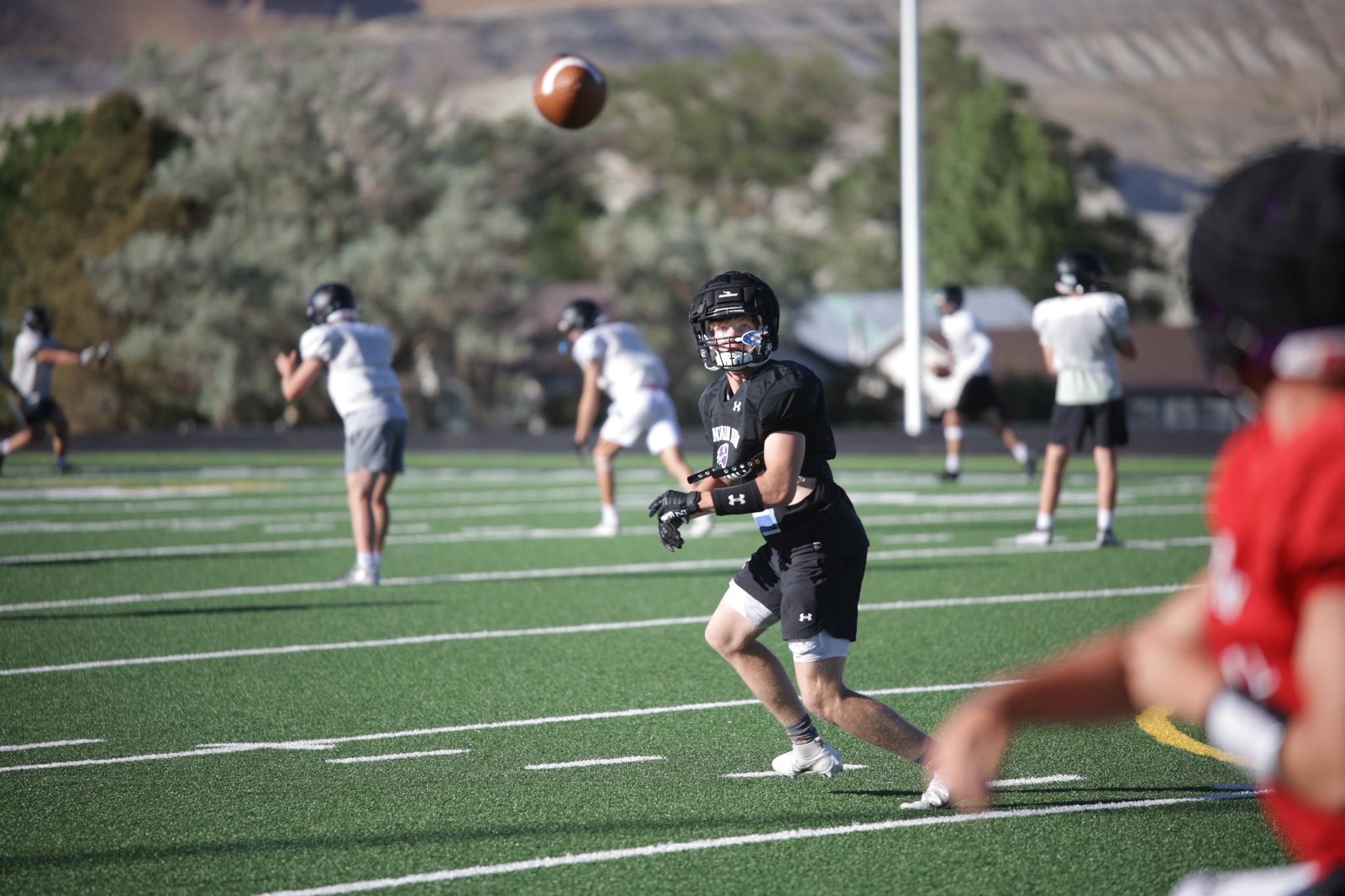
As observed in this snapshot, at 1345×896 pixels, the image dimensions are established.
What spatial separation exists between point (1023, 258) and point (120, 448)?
49.1m

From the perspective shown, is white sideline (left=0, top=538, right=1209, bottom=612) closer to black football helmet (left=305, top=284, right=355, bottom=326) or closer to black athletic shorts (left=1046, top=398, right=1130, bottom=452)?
black athletic shorts (left=1046, top=398, right=1130, bottom=452)

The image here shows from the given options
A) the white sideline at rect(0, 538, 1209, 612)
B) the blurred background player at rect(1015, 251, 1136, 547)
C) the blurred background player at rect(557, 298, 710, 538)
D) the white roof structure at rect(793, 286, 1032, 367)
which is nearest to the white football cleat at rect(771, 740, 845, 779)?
the white sideline at rect(0, 538, 1209, 612)

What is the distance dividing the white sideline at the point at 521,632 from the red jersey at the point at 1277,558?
6334 mm

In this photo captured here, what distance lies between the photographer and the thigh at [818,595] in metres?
4.55

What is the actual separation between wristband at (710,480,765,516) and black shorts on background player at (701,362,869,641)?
0.32 feet

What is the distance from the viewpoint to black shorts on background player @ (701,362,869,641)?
15.1 feet

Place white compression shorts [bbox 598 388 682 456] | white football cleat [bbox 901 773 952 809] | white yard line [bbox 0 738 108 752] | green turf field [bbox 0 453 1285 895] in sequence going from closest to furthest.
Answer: green turf field [bbox 0 453 1285 895] < white football cleat [bbox 901 773 952 809] < white yard line [bbox 0 738 108 752] < white compression shorts [bbox 598 388 682 456]

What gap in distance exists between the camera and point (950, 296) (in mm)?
16938

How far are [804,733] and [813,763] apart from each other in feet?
0.41

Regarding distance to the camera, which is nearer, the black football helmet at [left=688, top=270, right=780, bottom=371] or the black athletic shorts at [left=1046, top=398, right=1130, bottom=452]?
the black football helmet at [left=688, top=270, right=780, bottom=371]

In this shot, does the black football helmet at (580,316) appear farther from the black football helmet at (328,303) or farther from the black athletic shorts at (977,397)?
the black athletic shorts at (977,397)

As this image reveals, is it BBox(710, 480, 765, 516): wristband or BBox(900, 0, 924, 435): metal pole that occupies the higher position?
BBox(900, 0, 924, 435): metal pole

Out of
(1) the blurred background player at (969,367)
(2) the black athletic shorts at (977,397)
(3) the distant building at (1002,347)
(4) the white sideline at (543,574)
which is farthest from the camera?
(3) the distant building at (1002,347)

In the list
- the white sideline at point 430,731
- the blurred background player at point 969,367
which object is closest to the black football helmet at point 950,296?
the blurred background player at point 969,367
